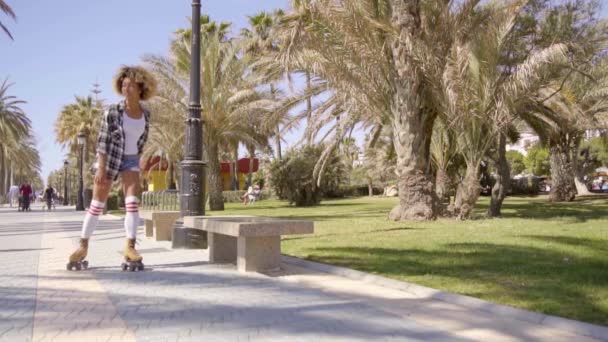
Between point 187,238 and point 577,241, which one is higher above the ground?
point 187,238

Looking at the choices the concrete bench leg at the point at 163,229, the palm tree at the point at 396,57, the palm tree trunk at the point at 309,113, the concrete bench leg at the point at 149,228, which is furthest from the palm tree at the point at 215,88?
the concrete bench leg at the point at 163,229

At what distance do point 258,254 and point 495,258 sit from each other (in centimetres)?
265

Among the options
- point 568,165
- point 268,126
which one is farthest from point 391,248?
point 568,165

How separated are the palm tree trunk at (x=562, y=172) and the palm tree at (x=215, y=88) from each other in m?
12.8

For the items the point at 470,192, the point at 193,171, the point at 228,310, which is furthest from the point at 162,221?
the point at 470,192

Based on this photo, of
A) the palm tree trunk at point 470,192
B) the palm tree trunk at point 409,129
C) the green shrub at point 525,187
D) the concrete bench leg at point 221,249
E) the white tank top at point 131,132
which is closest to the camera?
the white tank top at point 131,132

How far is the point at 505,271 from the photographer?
5.48 m

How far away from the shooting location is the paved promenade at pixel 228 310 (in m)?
3.48

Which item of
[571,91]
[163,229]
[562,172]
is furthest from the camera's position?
[562,172]

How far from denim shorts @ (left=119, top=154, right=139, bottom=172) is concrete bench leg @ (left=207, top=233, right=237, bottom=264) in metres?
1.38

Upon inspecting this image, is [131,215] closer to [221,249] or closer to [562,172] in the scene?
[221,249]

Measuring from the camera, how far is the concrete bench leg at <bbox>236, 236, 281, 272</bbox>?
233 inches

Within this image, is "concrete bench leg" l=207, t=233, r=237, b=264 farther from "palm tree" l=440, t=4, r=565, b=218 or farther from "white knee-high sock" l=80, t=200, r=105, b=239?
"palm tree" l=440, t=4, r=565, b=218

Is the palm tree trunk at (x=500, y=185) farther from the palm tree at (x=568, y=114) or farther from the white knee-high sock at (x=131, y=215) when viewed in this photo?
the white knee-high sock at (x=131, y=215)
